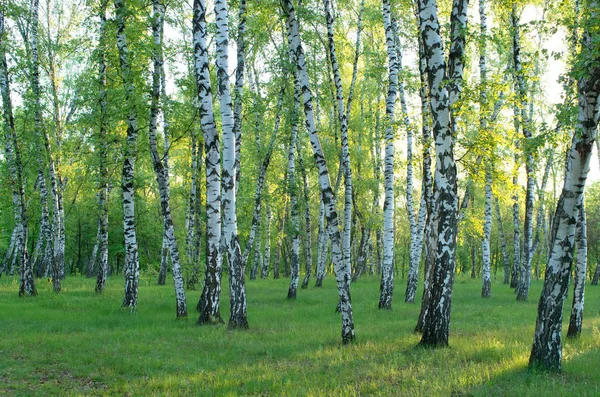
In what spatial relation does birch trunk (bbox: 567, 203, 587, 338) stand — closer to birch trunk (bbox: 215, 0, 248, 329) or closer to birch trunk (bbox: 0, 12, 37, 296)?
birch trunk (bbox: 215, 0, 248, 329)

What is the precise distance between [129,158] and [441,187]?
1030 centimetres

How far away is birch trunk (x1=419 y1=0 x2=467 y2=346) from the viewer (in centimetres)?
928

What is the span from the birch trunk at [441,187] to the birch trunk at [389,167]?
4074mm

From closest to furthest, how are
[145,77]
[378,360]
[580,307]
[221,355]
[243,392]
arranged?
[243,392] → [378,360] → [221,355] → [580,307] → [145,77]

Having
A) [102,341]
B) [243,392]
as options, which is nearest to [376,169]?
[102,341]

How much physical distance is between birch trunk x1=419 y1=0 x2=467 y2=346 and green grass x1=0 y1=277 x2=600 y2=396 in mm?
701

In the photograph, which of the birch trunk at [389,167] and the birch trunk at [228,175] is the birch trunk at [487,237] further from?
the birch trunk at [228,175]

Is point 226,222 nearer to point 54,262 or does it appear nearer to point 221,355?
point 221,355

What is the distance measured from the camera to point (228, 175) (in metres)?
12.8

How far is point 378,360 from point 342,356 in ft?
2.42

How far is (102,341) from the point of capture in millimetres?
10969

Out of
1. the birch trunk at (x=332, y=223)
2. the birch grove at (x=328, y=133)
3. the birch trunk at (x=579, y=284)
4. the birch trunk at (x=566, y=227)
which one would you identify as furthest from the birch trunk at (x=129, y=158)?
the birch trunk at (x=579, y=284)

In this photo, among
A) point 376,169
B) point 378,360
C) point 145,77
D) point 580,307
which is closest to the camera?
point 378,360

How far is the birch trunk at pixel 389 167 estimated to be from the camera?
1516 centimetres
